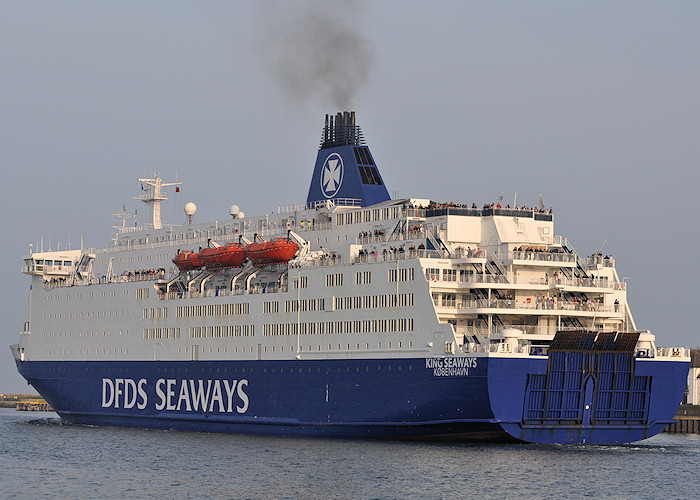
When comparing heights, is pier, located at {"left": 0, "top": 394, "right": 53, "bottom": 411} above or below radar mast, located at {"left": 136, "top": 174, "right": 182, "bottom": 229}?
below

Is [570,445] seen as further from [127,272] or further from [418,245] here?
[127,272]

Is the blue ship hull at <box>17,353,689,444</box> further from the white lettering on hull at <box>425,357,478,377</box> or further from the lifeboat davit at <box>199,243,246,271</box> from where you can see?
the lifeboat davit at <box>199,243,246,271</box>

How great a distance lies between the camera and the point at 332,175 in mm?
60844

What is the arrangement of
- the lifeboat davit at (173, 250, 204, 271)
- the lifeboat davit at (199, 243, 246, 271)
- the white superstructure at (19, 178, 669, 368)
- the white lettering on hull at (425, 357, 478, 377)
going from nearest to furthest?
1. the white lettering on hull at (425, 357, 478, 377)
2. the white superstructure at (19, 178, 669, 368)
3. the lifeboat davit at (199, 243, 246, 271)
4. the lifeboat davit at (173, 250, 204, 271)

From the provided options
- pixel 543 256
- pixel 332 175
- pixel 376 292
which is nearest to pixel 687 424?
pixel 543 256

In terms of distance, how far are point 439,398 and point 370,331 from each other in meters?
4.93

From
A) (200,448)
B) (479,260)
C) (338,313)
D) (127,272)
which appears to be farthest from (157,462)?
(127,272)

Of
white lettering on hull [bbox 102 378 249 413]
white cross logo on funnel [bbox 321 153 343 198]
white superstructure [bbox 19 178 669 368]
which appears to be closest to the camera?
white superstructure [bbox 19 178 669 368]

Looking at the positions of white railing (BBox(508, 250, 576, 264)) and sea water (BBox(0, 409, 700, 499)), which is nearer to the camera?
sea water (BBox(0, 409, 700, 499))

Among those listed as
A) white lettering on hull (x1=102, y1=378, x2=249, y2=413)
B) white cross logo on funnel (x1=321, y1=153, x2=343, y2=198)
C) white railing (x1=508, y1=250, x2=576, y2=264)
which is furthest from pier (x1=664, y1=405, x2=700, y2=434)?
white lettering on hull (x1=102, y1=378, x2=249, y2=413)

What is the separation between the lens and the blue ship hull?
47.6m

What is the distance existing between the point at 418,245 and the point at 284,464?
467 inches

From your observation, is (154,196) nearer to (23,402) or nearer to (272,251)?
(272,251)

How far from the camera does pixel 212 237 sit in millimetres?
66000
